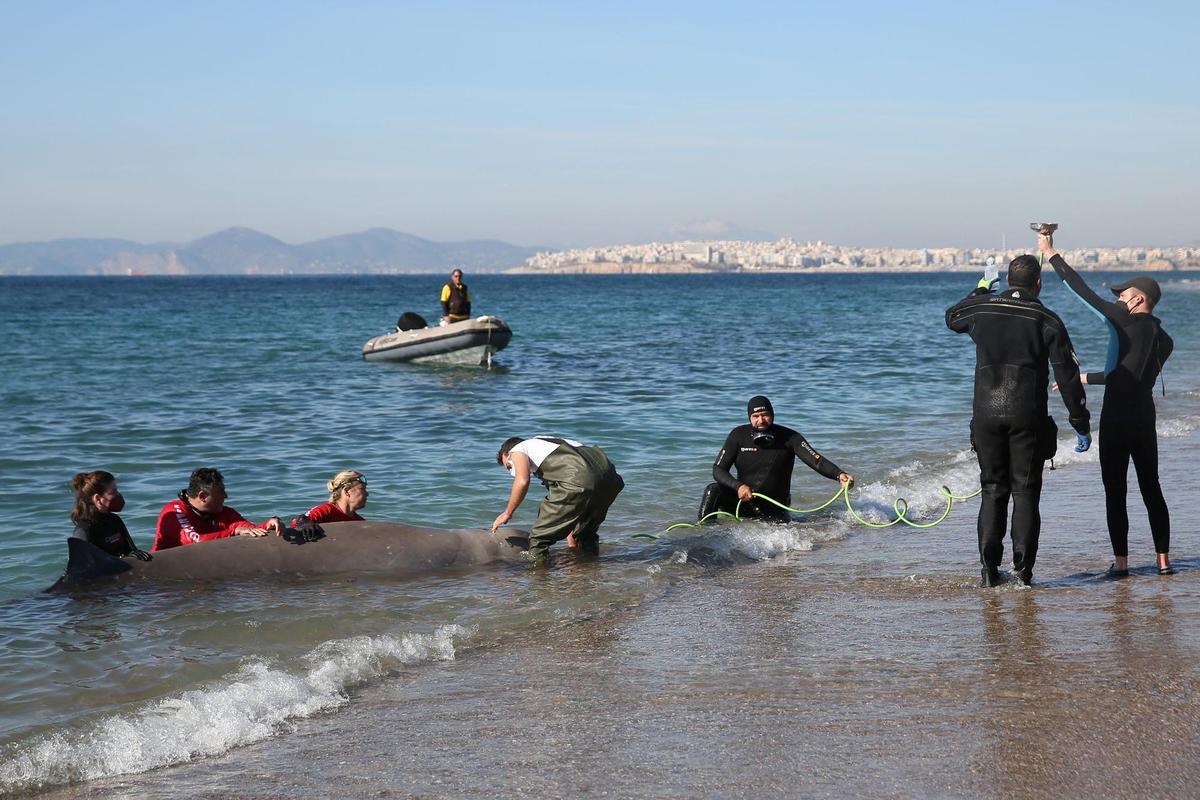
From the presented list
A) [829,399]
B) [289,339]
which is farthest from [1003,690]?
[289,339]

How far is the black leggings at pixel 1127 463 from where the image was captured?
7.21 meters

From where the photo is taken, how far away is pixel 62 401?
835 inches

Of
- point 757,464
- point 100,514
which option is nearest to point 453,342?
point 757,464

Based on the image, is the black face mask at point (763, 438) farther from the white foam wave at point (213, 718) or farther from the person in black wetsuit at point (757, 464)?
the white foam wave at point (213, 718)

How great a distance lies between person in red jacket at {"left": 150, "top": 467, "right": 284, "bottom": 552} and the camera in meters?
8.72

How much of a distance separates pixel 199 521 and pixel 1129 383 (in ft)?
21.1

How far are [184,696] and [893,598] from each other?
4145mm

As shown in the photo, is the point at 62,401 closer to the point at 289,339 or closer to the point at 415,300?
the point at 289,339

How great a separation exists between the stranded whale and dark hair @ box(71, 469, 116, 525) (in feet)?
0.62

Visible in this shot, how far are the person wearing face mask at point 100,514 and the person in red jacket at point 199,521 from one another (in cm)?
31

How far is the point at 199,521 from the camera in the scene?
29.2ft

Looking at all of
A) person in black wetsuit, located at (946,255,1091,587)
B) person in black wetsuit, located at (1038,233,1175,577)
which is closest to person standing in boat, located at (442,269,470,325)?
person in black wetsuit, located at (1038,233,1175,577)

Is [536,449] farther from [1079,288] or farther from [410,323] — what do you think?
[410,323]

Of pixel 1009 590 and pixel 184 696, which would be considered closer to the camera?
pixel 184 696
